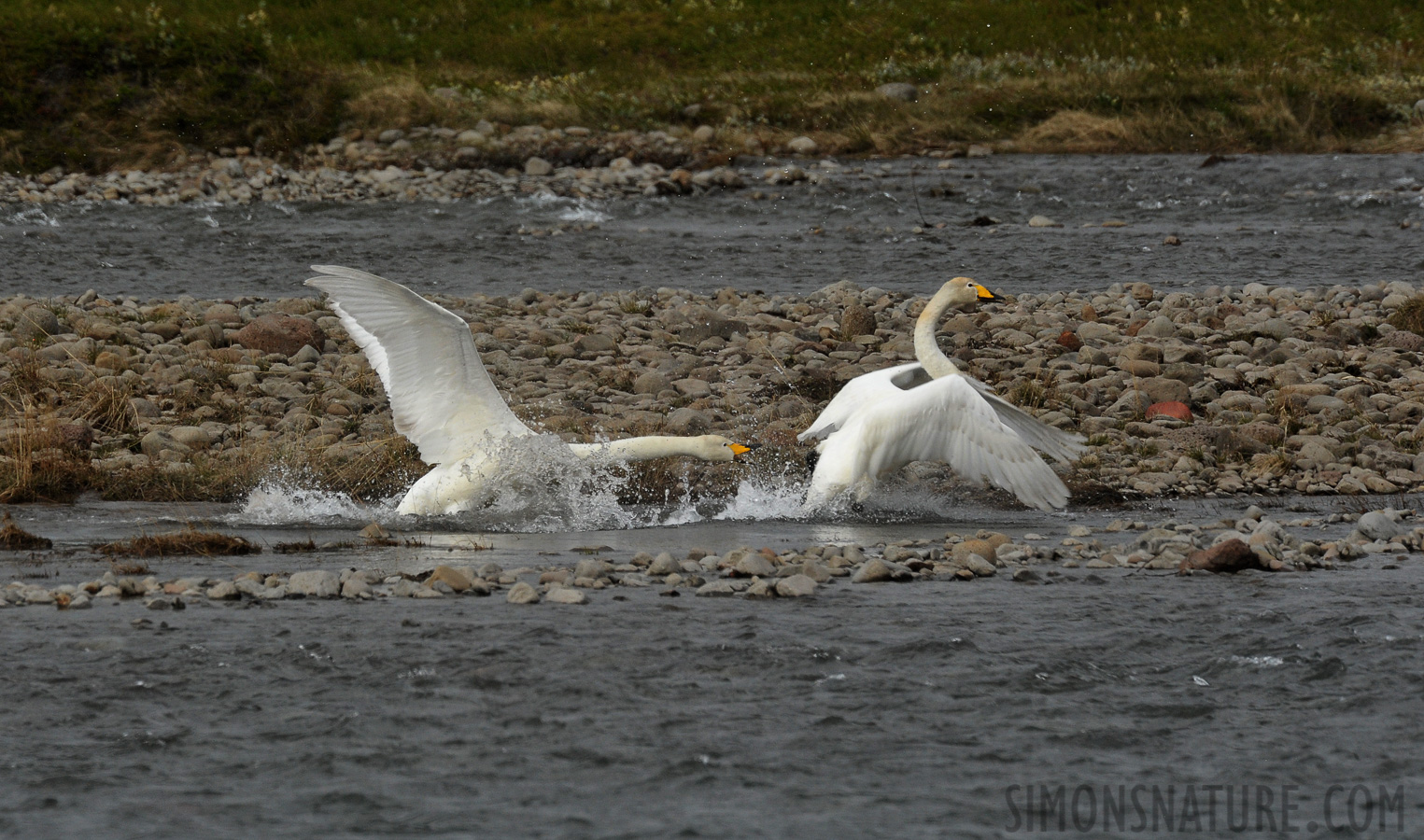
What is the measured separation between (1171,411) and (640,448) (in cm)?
439

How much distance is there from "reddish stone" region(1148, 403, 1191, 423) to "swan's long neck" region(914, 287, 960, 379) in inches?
75.0

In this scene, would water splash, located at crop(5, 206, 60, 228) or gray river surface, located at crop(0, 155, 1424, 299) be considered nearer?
gray river surface, located at crop(0, 155, 1424, 299)

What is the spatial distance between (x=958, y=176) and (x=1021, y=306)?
11412mm

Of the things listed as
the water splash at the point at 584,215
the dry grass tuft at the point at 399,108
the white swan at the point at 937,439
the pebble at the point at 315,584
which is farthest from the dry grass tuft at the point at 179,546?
the dry grass tuft at the point at 399,108

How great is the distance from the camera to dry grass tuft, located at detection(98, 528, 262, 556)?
780 cm

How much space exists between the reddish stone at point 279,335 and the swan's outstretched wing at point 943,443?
542 centimetres

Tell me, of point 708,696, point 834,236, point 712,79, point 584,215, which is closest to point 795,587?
point 708,696

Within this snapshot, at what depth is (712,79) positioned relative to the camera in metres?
33.3

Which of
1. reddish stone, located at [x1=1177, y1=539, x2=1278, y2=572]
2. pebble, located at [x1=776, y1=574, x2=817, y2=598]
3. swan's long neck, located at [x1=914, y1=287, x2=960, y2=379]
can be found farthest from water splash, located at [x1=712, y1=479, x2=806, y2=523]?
reddish stone, located at [x1=1177, y1=539, x2=1278, y2=572]

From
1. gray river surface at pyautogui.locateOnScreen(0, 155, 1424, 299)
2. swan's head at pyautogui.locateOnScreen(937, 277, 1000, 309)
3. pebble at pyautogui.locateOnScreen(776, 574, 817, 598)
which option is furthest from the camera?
gray river surface at pyautogui.locateOnScreen(0, 155, 1424, 299)

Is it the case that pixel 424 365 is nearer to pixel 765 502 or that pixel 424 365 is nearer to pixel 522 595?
pixel 765 502

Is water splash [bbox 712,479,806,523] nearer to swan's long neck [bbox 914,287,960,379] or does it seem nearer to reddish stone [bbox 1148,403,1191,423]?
swan's long neck [bbox 914,287,960,379]

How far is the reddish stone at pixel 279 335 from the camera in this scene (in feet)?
41.8

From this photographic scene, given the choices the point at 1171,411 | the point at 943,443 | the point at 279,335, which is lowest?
the point at 1171,411
